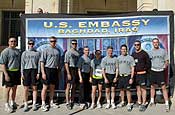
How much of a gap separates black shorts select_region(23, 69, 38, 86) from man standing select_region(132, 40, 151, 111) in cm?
274

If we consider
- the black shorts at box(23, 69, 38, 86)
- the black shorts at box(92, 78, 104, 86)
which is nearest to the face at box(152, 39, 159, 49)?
the black shorts at box(92, 78, 104, 86)

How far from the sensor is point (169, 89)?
11.5 metres

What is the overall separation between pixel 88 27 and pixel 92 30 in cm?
15

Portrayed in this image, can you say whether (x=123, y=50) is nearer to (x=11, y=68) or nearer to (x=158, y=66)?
(x=158, y=66)

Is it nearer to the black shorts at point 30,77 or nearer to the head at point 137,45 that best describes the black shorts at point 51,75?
the black shorts at point 30,77

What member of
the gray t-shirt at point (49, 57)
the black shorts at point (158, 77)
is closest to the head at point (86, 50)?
the gray t-shirt at point (49, 57)

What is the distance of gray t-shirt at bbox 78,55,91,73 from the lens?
1108cm

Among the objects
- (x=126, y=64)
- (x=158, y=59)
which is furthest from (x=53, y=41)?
(x=158, y=59)

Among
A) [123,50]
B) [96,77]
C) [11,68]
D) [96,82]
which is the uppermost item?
[123,50]

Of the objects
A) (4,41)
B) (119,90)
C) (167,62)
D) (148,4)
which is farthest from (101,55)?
(4,41)

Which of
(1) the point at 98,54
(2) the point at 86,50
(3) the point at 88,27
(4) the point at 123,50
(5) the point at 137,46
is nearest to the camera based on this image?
(5) the point at 137,46

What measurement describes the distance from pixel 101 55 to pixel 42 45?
1.72 m

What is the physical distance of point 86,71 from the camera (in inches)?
438

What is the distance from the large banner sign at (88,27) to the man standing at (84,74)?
767mm
